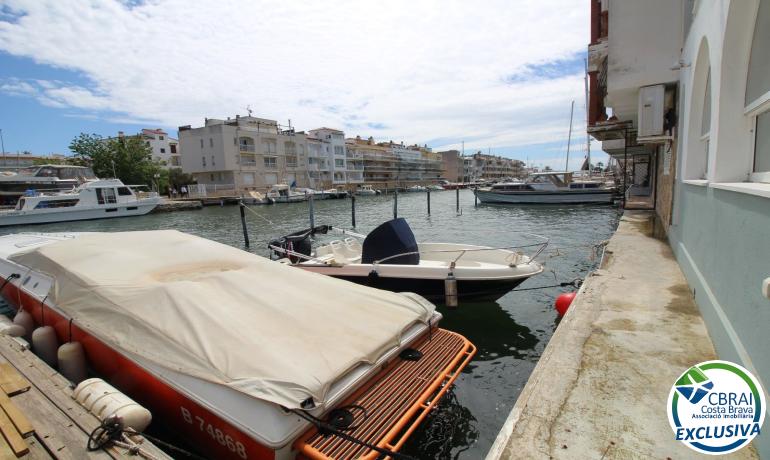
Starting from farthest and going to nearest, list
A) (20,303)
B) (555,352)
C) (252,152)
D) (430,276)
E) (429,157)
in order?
(429,157) → (252,152) → (430,276) → (20,303) → (555,352)

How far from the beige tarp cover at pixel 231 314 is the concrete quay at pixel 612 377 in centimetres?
132

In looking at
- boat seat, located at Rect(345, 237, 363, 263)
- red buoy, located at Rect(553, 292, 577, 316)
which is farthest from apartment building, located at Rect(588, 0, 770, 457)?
boat seat, located at Rect(345, 237, 363, 263)

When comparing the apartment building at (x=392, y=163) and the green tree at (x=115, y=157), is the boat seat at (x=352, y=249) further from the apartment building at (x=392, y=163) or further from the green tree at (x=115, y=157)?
the apartment building at (x=392, y=163)

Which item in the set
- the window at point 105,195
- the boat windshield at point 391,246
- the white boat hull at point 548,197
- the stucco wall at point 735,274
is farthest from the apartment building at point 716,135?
the window at point 105,195

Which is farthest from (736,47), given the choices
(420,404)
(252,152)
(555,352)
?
(252,152)

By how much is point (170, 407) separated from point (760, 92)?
5.73 metres

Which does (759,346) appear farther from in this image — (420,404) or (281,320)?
(281,320)

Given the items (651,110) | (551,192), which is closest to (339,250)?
(651,110)

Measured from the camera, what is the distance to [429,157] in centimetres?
11244

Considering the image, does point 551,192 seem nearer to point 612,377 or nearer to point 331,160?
point 612,377

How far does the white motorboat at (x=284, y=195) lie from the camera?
164 ft

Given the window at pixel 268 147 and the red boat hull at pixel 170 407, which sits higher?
the window at pixel 268 147

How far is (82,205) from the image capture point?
3509 centimetres

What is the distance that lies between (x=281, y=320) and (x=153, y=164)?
197 ft
